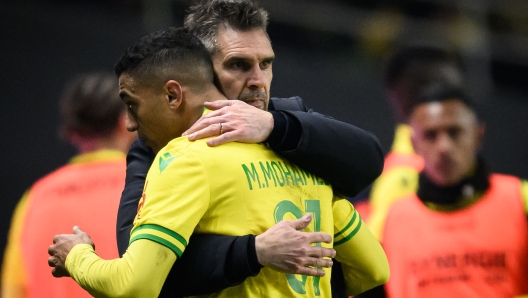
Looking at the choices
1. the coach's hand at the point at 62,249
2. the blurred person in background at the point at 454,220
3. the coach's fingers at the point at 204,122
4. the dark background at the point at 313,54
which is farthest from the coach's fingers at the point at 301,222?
the dark background at the point at 313,54

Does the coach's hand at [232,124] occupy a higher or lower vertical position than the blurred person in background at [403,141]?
lower

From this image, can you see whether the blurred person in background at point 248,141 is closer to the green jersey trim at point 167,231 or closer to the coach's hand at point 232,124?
the coach's hand at point 232,124

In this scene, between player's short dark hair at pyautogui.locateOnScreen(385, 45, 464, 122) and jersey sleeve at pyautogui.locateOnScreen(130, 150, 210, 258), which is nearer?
jersey sleeve at pyautogui.locateOnScreen(130, 150, 210, 258)

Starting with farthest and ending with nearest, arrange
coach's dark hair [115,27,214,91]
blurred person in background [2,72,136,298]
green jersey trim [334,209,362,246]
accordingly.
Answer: blurred person in background [2,72,136,298] < green jersey trim [334,209,362,246] < coach's dark hair [115,27,214,91]

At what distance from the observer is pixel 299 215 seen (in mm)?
2291

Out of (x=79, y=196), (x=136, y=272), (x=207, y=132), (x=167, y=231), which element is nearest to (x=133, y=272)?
(x=136, y=272)

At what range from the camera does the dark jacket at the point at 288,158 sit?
2.17m

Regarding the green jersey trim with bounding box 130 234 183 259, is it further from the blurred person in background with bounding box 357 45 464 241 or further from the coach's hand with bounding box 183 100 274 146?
the blurred person in background with bounding box 357 45 464 241

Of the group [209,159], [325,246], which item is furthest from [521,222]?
[209,159]

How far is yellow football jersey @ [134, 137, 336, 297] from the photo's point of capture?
6.95 ft

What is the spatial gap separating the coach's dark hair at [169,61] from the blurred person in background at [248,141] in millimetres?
109

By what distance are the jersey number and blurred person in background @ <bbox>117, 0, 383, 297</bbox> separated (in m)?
0.10

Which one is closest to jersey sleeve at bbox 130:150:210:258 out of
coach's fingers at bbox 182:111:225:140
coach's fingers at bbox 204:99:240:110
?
coach's fingers at bbox 182:111:225:140

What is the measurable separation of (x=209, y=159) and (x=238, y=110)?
0.71ft
